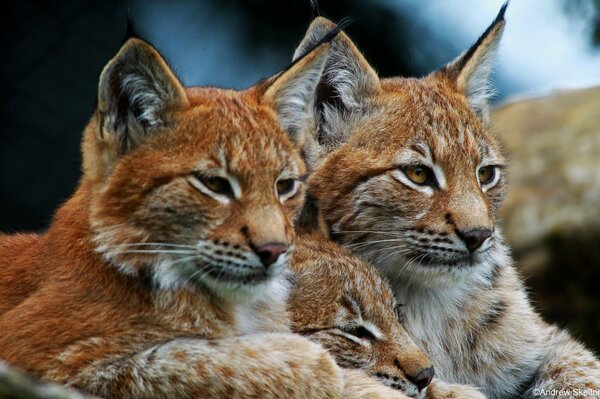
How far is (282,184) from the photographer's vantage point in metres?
5.59

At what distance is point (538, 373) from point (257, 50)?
11.9ft

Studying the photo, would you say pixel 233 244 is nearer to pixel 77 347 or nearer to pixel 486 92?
pixel 77 347

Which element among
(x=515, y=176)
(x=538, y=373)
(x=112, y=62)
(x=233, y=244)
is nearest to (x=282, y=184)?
(x=233, y=244)

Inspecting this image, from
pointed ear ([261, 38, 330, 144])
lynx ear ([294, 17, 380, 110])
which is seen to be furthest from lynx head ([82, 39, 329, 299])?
lynx ear ([294, 17, 380, 110])

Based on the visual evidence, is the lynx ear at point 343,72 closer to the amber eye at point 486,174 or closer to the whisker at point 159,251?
the amber eye at point 486,174

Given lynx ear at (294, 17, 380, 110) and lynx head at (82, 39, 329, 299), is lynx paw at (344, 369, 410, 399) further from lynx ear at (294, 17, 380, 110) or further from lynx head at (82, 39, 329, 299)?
lynx ear at (294, 17, 380, 110)

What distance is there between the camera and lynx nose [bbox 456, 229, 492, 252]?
6.04 meters

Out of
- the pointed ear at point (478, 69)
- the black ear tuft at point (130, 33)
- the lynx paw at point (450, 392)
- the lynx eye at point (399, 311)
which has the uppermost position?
the pointed ear at point (478, 69)

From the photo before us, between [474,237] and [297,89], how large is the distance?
1330 millimetres

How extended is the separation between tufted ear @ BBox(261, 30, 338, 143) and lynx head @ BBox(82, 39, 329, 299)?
487mm

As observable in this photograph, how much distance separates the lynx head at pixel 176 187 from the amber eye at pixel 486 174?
161 centimetres

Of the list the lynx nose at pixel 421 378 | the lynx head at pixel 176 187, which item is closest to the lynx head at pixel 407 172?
the lynx nose at pixel 421 378

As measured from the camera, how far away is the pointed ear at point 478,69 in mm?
6992

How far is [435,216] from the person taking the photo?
242 inches
